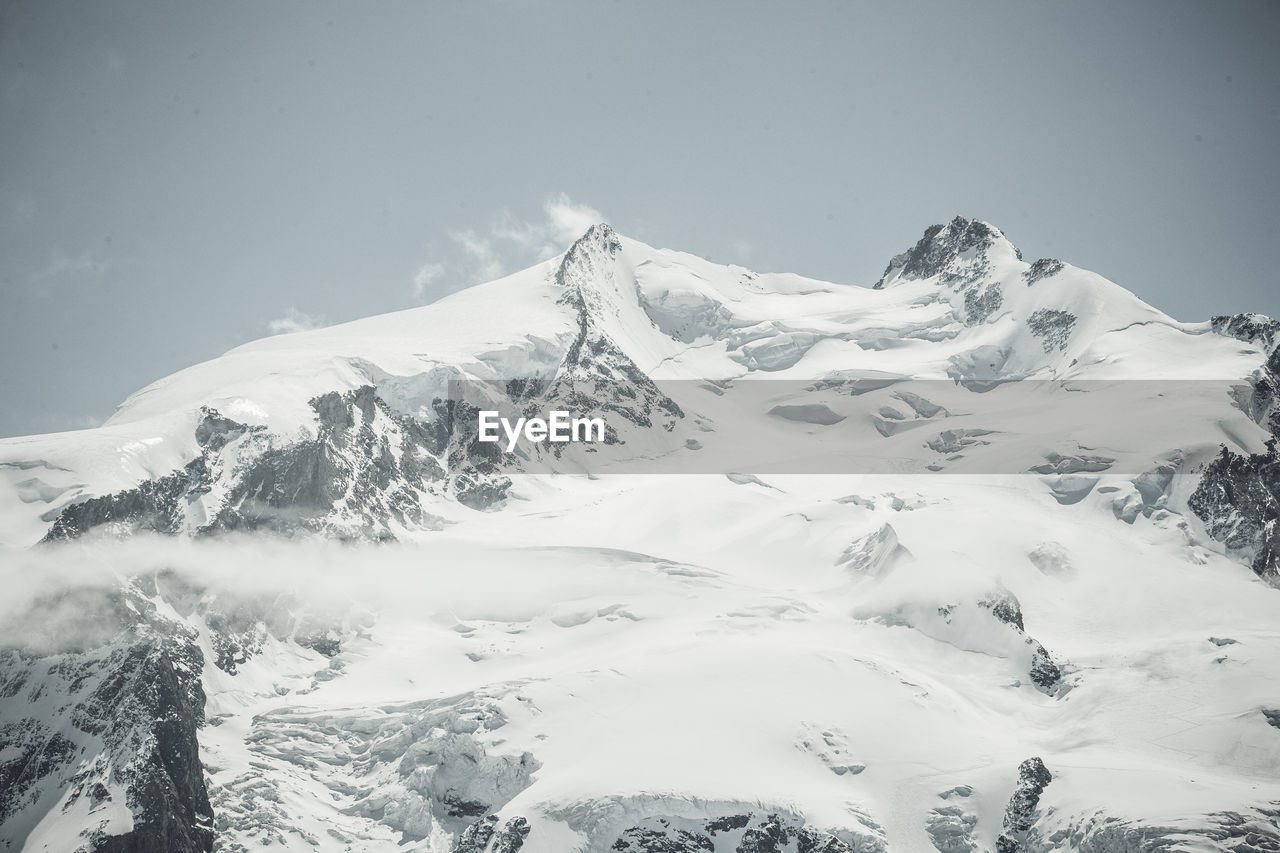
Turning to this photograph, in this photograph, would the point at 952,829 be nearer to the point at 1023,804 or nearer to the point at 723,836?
the point at 1023,804

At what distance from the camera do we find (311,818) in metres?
163

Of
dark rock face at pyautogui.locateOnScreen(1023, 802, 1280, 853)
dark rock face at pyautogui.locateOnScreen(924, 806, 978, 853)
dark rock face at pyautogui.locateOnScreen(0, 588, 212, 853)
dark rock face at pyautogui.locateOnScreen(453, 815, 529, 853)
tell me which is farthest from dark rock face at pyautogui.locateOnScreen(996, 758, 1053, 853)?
dark rock face at pyautogui.locateOnScreen(0, 588, 212, 853)

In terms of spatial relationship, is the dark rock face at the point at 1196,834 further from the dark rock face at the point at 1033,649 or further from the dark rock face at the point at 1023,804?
the dark rock face at the point at 1033,649

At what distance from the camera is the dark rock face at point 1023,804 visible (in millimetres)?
147250

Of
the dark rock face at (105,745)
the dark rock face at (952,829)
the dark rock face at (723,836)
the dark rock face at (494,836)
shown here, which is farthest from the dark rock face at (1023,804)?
the dark rock face at (105,745)

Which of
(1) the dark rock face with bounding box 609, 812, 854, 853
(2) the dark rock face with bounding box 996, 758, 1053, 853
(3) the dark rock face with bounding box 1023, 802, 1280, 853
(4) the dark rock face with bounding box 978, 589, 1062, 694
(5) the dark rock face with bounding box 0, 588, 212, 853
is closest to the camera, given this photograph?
(3) the dark rock face with bounding box 1023, 802, 1280, 853

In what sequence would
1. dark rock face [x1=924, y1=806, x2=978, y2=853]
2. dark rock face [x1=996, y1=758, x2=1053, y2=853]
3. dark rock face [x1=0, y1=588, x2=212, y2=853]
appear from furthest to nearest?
dark rock face [x1=924, y1=806, x2=978, y2=853] → dark rock face [x1=996, y1=758, x2=1053, y2=853] → dark rock face [x1=0, y1=588, x2=212, y2=853]

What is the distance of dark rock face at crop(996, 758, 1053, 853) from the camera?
147 metres

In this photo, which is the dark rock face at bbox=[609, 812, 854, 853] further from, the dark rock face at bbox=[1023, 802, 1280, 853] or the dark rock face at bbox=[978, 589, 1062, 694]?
the dark rock face at bbox=[978, 589, 1062, 694]

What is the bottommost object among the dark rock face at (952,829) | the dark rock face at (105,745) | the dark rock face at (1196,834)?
the dark rock face at (952,829)

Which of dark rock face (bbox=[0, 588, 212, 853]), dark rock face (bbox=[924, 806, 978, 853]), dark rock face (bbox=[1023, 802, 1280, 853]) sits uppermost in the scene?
dark rock face (bbox=[0, 588, 212, 853])

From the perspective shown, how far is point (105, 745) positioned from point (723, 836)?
8951 cm

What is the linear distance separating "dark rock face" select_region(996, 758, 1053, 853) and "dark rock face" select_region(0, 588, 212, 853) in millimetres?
→ 112785

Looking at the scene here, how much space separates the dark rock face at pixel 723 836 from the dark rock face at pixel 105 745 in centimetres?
6212
